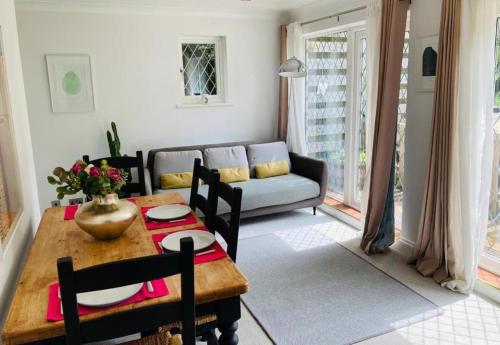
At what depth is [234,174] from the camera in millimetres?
4383

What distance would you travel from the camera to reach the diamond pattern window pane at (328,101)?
4.49 meters

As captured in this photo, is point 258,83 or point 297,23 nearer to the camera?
point 297,23

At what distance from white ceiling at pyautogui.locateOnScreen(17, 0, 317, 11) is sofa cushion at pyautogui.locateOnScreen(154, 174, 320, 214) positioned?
1.99 m

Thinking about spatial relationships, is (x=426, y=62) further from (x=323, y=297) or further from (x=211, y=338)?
(x=211, y=338)

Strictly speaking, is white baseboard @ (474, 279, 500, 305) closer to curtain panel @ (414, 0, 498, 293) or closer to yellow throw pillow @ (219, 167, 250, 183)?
curtain panel @ (414, 0, 498, 293)

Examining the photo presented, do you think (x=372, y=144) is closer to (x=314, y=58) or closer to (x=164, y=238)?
(x=314, y=58)

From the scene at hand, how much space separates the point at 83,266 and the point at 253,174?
10.2 feet

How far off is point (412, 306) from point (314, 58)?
3.16m

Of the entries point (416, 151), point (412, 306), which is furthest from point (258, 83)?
point (412, 306)

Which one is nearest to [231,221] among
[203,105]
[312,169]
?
[312,169]

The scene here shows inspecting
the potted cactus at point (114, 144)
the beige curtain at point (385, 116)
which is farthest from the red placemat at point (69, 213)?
the beige curtain at point (385, 116)

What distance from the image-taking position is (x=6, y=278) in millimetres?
1626

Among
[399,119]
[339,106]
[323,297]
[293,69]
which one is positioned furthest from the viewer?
[339,106]

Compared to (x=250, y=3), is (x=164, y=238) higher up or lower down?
lower down
